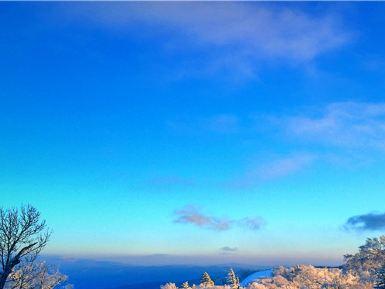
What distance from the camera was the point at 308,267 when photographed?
4203 inches

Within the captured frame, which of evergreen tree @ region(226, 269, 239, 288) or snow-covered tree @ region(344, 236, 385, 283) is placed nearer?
snow-covered tree @ region(344, 236, 385, 283)

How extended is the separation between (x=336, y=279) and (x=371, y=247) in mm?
17210

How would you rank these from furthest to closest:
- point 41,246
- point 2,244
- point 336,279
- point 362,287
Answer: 1. point 336,279
2. point 362,287
3. point 41,246
4. point 2,244

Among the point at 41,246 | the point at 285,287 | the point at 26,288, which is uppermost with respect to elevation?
the point at 41,246

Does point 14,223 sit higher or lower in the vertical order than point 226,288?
higher

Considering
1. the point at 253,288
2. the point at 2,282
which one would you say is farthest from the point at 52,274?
the point at 253,288

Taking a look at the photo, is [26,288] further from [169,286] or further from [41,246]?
[169,286]

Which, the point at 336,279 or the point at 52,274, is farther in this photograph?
the point at 336,279

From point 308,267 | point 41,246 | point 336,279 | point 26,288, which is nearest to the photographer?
point 41,246

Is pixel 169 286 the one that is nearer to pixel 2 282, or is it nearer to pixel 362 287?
pixel 362 287

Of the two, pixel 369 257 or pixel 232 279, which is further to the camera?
pixel 232 279

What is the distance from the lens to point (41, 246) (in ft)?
126

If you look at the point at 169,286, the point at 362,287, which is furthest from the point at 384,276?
the point at 169,286

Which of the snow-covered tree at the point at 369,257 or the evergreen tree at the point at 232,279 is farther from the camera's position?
the evergreen tree at the point at 232,279
